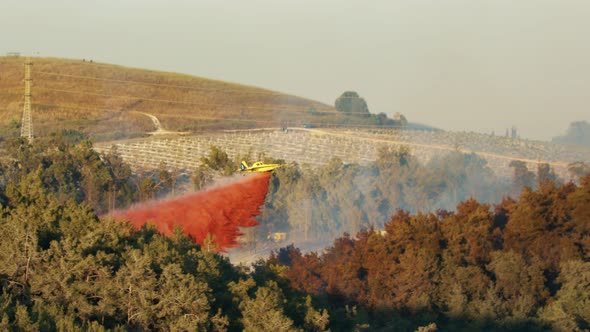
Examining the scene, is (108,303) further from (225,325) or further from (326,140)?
(326,140)

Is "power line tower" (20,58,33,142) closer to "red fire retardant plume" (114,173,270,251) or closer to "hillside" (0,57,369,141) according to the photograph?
"hillside" (0,57,369,141)

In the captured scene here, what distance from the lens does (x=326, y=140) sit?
124 m

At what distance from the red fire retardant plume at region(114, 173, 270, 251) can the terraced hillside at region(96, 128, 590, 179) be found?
40.1 meters

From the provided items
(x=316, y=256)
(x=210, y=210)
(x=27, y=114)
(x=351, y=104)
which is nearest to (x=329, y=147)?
(x=351, y=104)

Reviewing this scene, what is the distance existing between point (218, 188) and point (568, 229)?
24656 mm

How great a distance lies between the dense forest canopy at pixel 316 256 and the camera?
41906 millimetres

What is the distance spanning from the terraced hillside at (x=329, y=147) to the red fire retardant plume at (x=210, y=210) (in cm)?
4015

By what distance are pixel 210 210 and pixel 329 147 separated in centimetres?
5234

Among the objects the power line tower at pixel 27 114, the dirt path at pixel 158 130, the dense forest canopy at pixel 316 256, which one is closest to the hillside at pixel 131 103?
the dirt path at pixel 158 130

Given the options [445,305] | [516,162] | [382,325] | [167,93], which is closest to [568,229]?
[445,305]

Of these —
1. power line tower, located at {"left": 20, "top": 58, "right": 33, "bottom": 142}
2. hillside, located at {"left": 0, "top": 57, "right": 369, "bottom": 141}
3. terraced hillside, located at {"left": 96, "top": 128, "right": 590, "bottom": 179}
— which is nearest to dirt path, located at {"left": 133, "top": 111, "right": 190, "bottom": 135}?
hillside, located at {"left": 0, "top": 57, "right": 369, "bottom": 141}

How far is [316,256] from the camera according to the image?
69.3m

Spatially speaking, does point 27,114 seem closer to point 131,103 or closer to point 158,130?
point 158,130

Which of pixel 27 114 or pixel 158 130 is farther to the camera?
pixel 158 130
